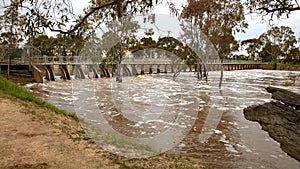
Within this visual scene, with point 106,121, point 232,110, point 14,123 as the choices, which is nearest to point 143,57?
point 232,110

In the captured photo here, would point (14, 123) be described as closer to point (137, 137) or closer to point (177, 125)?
point (137, 137)

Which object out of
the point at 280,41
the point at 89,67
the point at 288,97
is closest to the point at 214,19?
the point at 89,67

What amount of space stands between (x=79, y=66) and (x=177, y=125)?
18.7 metres

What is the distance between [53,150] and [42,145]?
11.8 inches

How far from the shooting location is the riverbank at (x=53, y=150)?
3.52 meters

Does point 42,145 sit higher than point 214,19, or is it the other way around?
point 214,19

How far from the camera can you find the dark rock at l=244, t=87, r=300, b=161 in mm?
3159

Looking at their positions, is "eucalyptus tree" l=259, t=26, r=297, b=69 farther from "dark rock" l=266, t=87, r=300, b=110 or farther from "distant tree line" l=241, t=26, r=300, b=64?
"dark rock" l=266, t=87, r=300, b=110

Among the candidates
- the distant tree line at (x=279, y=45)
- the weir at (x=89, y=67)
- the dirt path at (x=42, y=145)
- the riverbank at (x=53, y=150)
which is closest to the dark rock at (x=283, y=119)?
the riverbank at (x=53, y=150)

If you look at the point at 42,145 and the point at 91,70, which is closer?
the point at 42,145

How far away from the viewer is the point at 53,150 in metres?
3.91

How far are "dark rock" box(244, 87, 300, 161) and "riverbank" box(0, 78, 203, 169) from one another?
43.6 inches

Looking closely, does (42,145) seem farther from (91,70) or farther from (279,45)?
(279,45)

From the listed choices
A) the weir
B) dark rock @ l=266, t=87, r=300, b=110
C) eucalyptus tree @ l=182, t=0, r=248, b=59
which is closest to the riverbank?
dark rock @ l=266, t=87, r=300, b=110
